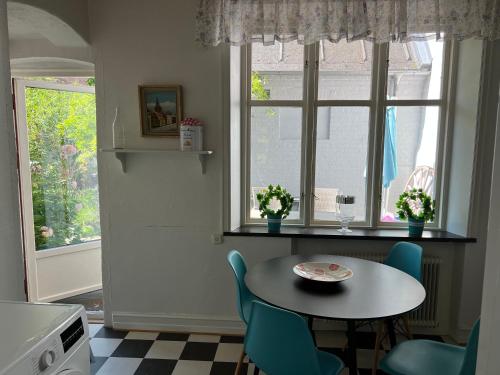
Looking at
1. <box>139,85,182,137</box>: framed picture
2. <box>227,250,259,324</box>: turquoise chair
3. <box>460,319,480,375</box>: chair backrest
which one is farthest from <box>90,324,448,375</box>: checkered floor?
<box>139,85,182,137</box>: framed picture

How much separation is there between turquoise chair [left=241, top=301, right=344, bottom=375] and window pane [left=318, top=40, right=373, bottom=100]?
2050 millimetres

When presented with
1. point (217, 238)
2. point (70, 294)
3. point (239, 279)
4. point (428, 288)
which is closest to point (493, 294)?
point (239, 279)

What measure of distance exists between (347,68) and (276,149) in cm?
88

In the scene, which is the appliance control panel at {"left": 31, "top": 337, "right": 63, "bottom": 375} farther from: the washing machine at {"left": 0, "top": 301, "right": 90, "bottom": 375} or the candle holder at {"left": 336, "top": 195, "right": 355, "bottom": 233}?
the candle holder at {"left": 336, "top": 195, "right": 355, "bottom": 233}

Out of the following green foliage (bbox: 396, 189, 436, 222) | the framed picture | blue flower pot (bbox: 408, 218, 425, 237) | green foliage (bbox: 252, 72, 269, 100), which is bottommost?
blue flower pot (bbox: 408, 218, 425, 237)

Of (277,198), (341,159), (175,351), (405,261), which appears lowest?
(175,351)

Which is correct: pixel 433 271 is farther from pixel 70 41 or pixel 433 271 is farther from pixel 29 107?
pixel 29 107

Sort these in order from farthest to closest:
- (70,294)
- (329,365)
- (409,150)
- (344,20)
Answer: (70,294), (409,150), (344,20), (329,365)

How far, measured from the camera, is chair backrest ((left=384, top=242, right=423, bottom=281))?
2.32 metres

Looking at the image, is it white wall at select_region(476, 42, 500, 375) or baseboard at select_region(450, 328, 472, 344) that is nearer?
white wall at select_region(476, 42, 500, 375)

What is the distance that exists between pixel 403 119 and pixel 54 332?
110 inches

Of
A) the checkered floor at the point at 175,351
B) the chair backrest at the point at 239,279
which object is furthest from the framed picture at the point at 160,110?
the checkered floor at the point at 175,351

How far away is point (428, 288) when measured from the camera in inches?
109

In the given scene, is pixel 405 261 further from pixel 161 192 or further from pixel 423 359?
pixel 161 192
